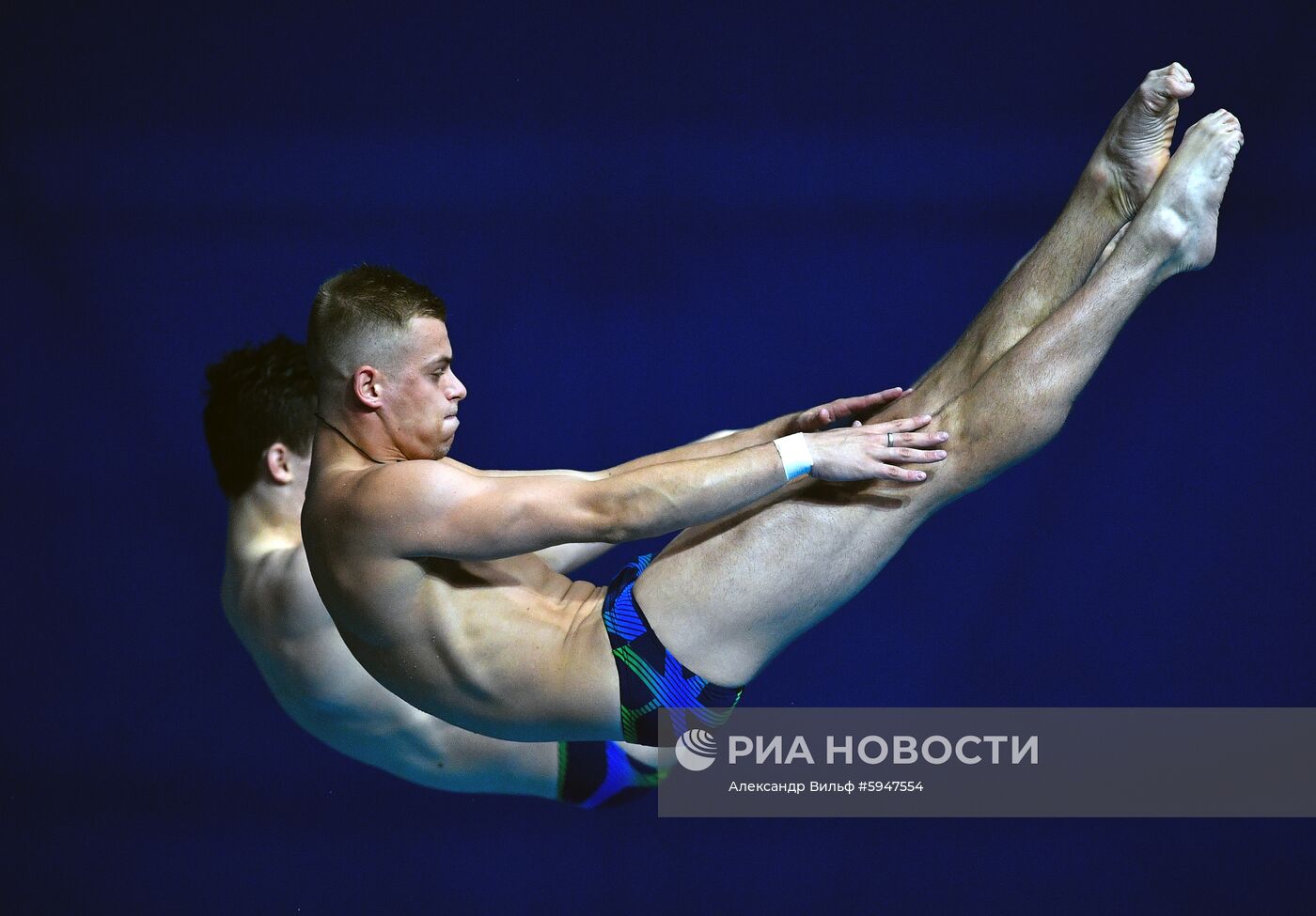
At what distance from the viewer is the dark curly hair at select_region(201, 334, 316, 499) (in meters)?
3.26

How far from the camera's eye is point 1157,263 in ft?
7.64

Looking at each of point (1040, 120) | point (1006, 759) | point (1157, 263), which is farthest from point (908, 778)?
point (1157, 263)

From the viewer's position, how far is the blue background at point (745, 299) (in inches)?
162

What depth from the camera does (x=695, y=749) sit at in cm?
298

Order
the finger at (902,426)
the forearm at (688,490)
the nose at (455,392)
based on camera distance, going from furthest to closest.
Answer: the nose at (455,392) → the finger at (902,426) → the forearm at (688,490)

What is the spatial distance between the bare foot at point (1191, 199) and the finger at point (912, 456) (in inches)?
18.2

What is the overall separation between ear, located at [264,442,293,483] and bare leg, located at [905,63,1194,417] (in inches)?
56.4

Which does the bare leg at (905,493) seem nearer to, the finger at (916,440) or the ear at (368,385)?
the finger at (916,440)

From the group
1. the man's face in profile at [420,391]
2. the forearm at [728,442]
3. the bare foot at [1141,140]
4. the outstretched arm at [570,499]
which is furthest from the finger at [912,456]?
the man's face in profile at [420,391]

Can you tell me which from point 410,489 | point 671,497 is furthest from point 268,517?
point 671,497

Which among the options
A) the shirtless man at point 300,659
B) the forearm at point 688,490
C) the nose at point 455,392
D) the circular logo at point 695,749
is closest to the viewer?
the forearm at point 688,490

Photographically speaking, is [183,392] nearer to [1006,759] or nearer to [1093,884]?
[1006,759]

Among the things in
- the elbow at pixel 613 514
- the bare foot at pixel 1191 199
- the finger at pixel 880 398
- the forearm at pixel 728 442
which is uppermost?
the bare foot at pixel 1191 199

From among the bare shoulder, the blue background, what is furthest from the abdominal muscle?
the blue background
